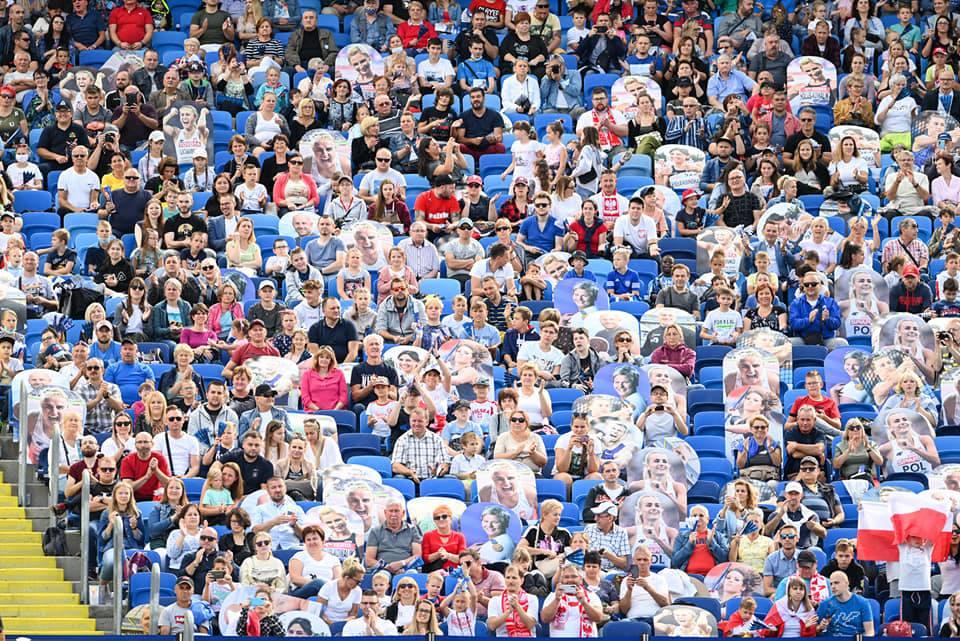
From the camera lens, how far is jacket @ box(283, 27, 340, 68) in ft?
84.0

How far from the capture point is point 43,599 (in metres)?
18.3

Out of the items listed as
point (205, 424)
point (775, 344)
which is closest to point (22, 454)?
point (205, 424)

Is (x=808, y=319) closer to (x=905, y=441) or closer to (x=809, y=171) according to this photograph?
(x=905, y=441)

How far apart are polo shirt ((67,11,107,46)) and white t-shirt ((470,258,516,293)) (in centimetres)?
625

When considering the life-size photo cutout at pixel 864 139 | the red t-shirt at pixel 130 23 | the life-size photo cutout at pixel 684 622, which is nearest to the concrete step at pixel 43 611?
the life-size photo cutout at pixel 684 622

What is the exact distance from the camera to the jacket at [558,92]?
25266mm

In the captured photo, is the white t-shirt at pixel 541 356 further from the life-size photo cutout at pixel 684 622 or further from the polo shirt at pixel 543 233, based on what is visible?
the life-size photo cutout at pixel 684 622

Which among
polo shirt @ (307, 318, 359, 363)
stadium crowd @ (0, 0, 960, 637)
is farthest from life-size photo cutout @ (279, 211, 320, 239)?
polo shirt @ (307, 318, 359, 363)

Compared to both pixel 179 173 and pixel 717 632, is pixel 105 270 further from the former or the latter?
pixel 717 632

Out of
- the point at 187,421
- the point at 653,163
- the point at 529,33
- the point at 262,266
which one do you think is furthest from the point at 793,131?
the point at 187,421

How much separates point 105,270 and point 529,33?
20.0 ft

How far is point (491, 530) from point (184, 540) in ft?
7.65

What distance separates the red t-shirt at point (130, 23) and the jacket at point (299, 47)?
61.0 inches

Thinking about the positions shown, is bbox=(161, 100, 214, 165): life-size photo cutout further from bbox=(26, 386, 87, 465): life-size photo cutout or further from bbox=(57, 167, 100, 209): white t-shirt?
bbox=(26, 386, 87, 465): life-size photo cutout
